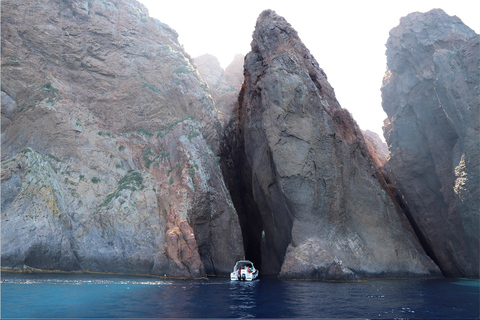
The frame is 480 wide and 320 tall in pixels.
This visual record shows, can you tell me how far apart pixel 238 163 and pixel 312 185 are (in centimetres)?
1699

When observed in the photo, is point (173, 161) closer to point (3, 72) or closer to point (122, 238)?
point (122, 238)

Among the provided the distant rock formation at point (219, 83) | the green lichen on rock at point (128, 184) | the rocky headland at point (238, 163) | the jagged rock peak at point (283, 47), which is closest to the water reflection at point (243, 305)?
the rocky headland at point (238, 163)

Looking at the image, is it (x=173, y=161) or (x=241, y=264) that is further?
(x=173, y=161)

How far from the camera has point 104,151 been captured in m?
45.8

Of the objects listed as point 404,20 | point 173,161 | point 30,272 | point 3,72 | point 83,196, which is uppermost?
point 404,20

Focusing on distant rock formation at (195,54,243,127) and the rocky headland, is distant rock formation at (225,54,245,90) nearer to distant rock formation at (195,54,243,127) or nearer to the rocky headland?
distant rock formation at (195,54,243,127)

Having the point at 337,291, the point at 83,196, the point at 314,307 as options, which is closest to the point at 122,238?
the point at 83,196

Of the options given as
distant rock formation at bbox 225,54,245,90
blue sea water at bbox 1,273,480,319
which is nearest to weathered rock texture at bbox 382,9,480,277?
blue sea water at bbox 1,273,480,319

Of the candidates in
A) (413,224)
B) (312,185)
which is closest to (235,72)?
(312,185)

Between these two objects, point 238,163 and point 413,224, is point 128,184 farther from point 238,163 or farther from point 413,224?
point 413,224

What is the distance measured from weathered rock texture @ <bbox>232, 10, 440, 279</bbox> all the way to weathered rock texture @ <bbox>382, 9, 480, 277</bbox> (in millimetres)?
2748

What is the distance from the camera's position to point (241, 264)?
4200 centimetres

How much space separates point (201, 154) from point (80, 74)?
72.8 ft

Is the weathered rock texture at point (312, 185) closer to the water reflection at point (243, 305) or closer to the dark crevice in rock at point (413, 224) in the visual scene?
the dark crevice in rock at point (413, 224)
